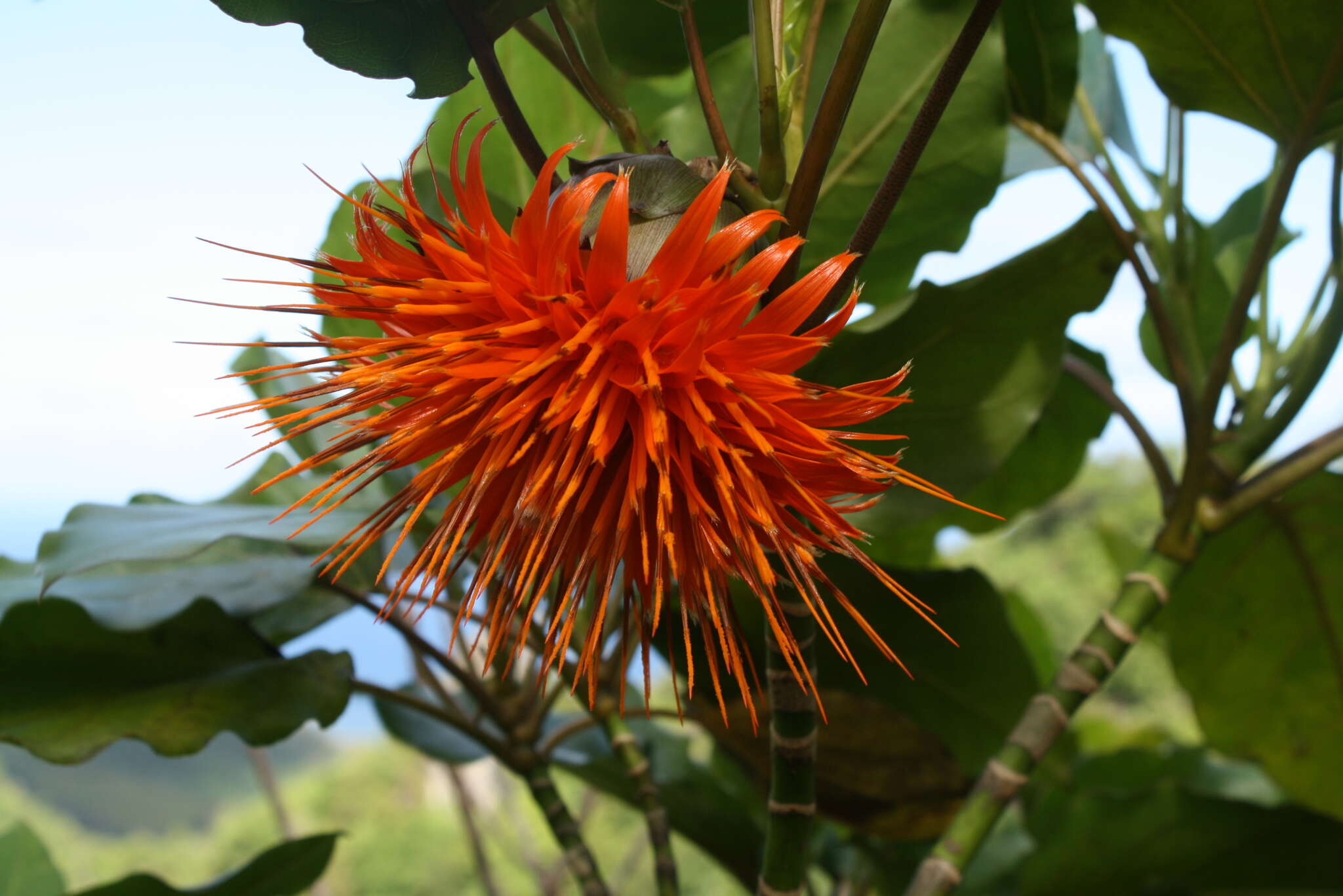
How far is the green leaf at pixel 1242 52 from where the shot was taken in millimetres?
304

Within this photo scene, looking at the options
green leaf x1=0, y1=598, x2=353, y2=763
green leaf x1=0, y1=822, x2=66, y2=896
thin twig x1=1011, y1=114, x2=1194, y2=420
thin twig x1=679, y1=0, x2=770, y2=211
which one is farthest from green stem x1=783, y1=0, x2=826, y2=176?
green leaf x1=0, y1=822, x2=66, y2=896

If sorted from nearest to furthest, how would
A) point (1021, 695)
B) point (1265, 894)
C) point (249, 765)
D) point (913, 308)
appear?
point (913, 308) < point (1021, 695) < point (1265, 894) < point (249, 765)

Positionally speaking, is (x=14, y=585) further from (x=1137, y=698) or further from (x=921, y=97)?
(x=1137, y=698)

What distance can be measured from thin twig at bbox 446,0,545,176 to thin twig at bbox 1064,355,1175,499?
0.81 ft

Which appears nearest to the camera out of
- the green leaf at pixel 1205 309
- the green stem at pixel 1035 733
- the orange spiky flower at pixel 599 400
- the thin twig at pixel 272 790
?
the orange spiky flower at pixel 599 400

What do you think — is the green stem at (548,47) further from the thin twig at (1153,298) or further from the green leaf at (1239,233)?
the green leaf at (1239,233)

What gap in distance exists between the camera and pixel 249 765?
0.80 m

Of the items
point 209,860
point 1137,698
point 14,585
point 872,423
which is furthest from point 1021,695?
point 1137,698

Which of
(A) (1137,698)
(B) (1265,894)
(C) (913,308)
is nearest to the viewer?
(C) (913,308)

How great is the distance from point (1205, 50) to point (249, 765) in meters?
0.86

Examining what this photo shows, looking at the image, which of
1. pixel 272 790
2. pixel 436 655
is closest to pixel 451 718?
pixel 436 655

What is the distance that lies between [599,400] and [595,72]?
0.10 meters

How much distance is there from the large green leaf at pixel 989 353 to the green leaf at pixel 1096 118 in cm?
19

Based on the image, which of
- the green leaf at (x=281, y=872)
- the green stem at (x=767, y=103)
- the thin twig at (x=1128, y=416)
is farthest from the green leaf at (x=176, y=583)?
the thin twig at (x=1128, y=416)
